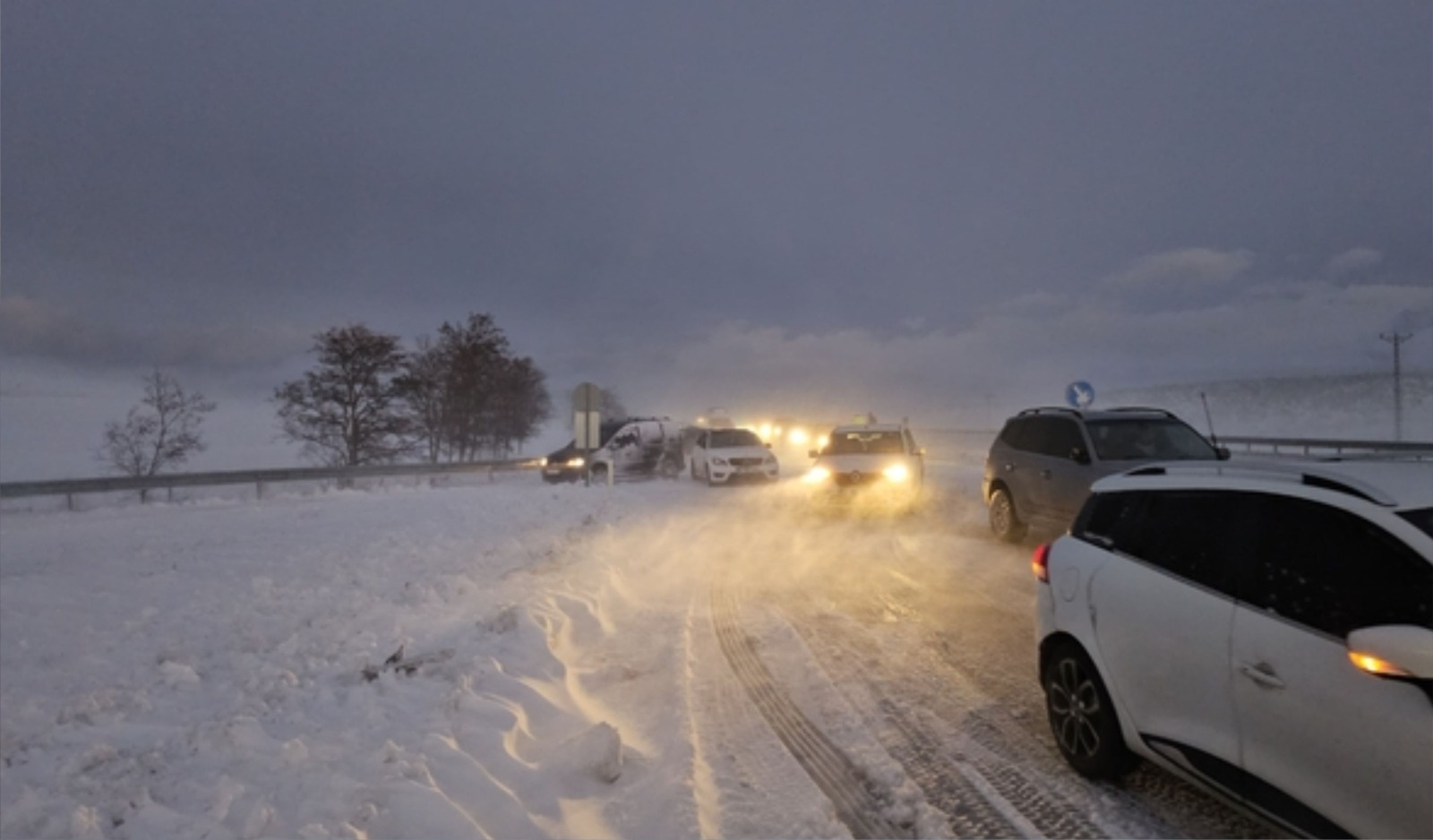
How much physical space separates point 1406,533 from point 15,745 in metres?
7.20

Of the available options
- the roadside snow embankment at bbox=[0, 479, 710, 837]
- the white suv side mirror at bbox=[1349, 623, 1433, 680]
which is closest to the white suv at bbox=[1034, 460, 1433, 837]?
the white suv side mirror at bbox=[1349, 623, 1433, 680]

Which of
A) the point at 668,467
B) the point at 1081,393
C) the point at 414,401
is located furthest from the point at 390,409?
the point at 1081,393

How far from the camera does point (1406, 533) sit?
2.83 m

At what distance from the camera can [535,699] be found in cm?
538

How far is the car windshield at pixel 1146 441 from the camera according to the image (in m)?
9.75

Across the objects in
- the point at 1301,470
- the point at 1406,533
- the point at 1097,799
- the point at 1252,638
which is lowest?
the point at 1097,799

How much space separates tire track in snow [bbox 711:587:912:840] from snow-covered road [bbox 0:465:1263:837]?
0.02m

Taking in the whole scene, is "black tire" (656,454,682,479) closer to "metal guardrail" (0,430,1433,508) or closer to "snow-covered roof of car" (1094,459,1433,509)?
"metal guardrail" (0,430,1433,508)

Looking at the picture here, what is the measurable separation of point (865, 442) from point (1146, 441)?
7.70 metres

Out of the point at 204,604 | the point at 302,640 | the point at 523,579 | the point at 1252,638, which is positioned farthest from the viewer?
the point at 523,579

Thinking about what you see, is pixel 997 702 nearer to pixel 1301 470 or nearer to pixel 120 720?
pixel 1301 470


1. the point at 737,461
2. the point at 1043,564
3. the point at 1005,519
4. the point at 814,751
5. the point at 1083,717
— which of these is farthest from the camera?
the point at 737,461

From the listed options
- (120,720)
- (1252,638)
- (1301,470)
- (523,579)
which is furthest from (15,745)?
(1301,470)

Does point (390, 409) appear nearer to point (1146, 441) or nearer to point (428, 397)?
point (428, 397)
